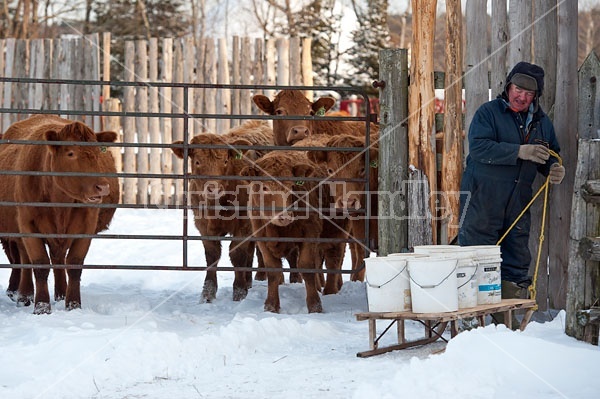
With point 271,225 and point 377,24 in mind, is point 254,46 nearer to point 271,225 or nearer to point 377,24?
point 271,225

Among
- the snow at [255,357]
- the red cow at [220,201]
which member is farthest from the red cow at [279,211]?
the red cow at [220,201]

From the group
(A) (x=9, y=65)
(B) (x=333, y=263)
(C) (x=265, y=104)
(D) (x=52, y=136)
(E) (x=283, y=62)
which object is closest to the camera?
(D) (x=52, y=136)

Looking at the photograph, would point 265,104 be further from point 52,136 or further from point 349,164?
point 52,136

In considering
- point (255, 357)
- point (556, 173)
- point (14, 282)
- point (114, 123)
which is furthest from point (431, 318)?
point (114, 123)

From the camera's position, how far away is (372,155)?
8.22 m

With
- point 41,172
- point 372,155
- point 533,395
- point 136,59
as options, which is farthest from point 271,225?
point 136,59

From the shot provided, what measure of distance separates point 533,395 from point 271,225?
396cm

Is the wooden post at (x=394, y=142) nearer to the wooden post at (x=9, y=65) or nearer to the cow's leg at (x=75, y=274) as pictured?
the cow's leg at (x=75, y=274)

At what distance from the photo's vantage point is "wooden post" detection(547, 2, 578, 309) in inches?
275

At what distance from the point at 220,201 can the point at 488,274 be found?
12.3 feet

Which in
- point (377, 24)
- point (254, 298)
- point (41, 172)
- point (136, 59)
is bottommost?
point (254, 298)

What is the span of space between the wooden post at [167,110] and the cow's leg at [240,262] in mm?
6373

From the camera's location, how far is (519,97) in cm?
650

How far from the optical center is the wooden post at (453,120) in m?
7.34
